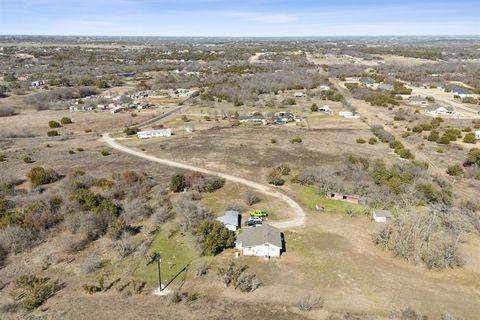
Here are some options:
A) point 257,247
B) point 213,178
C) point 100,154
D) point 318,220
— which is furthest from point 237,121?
point 257,247

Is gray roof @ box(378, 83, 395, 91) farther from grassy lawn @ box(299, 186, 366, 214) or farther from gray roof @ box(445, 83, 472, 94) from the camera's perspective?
grassy lawn @ box(299, 186, 366, 214)

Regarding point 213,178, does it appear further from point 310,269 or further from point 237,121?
point 237,121

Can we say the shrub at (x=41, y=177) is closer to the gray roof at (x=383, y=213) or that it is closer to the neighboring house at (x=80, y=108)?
the gray roof at (x=383, y=213)

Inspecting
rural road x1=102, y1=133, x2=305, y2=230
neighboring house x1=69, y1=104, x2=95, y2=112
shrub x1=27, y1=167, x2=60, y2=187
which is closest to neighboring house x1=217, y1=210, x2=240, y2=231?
rural road x1=102, y1=133, x2=305, y2=230

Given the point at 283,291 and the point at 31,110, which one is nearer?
the point at 283,291

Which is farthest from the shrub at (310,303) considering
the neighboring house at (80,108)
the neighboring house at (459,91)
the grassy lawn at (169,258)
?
the neighboring house at (459,91)

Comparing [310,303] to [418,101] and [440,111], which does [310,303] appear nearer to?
[440,111]
